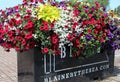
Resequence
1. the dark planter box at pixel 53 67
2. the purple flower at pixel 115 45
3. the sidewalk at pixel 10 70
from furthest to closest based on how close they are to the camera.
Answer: the sidewalk at pixel 10 70, the purple flower at pixel 115 45, the dark planter box at pixel 53 67

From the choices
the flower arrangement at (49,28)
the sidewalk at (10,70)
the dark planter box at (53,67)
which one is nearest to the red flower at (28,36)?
the flower arrangement at (49,28)

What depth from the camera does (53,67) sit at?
448 centimetres

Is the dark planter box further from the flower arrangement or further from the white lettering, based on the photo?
the flower arrangement

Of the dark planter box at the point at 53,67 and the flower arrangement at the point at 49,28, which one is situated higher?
the flower arrangement at the point at 49,28

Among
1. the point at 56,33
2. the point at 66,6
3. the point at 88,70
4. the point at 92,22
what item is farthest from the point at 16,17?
the point at 88,70

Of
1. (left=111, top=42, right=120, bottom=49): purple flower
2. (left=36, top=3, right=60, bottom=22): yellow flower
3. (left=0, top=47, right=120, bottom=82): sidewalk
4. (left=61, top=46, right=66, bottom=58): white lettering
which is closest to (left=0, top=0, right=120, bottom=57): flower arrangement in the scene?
(left=36, top=3, right=60, bottom=22): yellow flower

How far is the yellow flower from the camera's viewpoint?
414 cm

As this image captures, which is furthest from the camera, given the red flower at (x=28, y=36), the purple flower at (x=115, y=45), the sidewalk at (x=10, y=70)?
the sidewalk at (x=10, y=70)

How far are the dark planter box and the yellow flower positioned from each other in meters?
0.53

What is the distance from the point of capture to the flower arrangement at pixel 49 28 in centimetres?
408

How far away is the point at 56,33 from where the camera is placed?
13.5 ft

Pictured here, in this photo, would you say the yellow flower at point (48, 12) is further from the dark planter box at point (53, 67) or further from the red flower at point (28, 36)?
the dark planter box at point (53, 67)

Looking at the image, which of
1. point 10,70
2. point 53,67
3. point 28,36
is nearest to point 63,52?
point 53,67

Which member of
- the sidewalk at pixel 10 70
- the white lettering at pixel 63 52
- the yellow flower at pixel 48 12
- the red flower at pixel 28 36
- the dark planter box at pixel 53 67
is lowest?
the sidewalk at pixel 10 70
